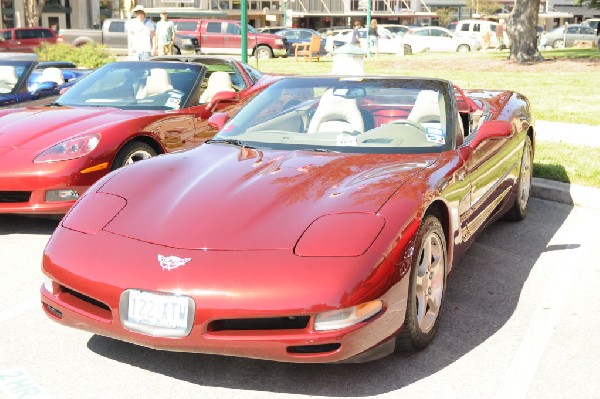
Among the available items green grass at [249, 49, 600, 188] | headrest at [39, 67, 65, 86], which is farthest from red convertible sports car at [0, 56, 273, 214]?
green grass at [249, 49, 600, 188]

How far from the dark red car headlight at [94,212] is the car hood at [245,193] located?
4cm

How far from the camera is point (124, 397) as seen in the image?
359cm

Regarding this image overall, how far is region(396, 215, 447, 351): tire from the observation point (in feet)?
12.7

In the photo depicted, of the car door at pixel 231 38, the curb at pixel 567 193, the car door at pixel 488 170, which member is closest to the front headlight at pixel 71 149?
the car door at pixel 488 170

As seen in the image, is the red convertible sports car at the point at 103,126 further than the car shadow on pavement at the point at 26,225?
No

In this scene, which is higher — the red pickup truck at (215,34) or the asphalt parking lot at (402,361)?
the red pickup truck at (215,34)

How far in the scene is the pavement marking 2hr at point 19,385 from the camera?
360cm

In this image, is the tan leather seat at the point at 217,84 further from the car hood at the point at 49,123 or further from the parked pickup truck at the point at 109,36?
the parked pickup truck at the point at 109,36

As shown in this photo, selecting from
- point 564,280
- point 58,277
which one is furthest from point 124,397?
point 564,280

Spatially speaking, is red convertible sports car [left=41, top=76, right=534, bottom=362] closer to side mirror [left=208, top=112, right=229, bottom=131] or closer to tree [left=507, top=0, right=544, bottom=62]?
side mirror [left=208, top=112, right=229, bottom=131]

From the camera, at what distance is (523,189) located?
7008 millimetres

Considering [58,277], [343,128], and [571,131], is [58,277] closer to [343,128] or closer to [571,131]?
[343,128]

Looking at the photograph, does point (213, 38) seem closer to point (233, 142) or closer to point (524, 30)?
point (524, 30)

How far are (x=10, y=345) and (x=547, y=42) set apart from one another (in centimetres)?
4556
